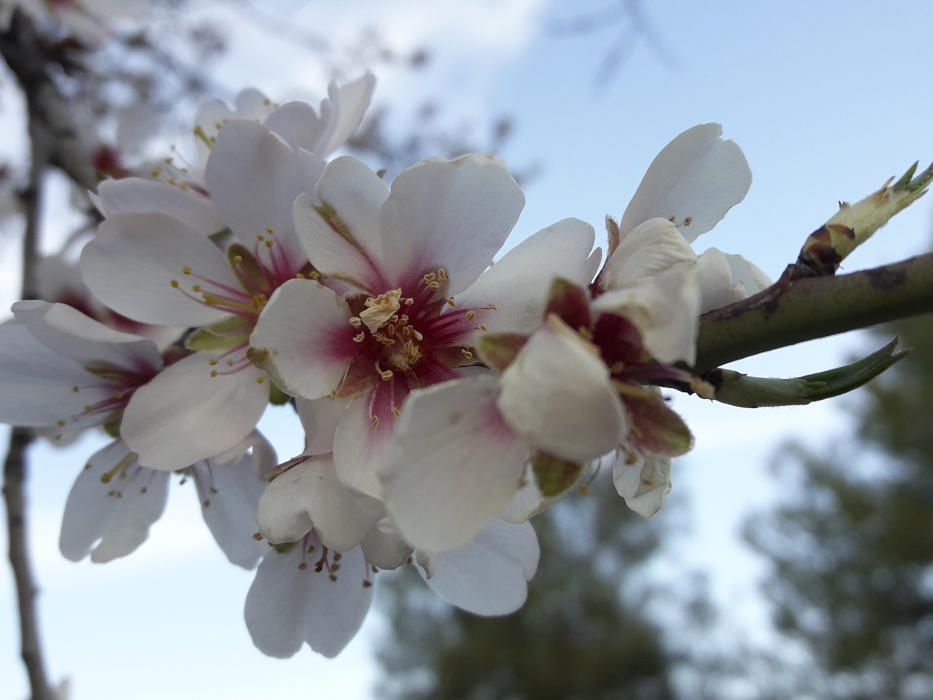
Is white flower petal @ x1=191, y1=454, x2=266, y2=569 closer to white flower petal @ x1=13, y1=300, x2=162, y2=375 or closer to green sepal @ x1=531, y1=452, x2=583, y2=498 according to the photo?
white flower petal @ x1=13, y1=300, x2=162, y2=375

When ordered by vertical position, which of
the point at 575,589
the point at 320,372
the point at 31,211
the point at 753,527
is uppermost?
the point at 320,372

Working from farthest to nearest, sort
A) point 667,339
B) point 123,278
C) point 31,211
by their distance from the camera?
point 31,211 < point 123,278 < point 667,339

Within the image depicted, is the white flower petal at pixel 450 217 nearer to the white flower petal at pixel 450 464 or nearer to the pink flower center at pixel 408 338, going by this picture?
the pink flower center at pixel 408 338

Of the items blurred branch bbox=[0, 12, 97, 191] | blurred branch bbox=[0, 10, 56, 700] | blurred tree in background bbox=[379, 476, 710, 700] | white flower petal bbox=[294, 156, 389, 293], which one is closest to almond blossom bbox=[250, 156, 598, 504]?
white flower petal bbox=[294, 156, 389, 293]

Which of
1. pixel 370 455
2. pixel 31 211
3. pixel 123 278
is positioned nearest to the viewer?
pixel 370 455

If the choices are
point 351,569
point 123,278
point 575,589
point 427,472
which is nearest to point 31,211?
point 123,278

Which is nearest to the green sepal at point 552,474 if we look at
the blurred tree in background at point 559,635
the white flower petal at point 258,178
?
the white flower petal at point 258,178

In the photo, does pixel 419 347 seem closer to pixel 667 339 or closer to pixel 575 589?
pixel 667 339

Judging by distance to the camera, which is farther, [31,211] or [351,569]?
[31,211]
